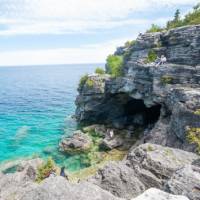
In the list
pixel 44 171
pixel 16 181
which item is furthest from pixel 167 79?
pixel 16 181

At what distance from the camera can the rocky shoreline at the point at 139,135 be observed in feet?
45.3

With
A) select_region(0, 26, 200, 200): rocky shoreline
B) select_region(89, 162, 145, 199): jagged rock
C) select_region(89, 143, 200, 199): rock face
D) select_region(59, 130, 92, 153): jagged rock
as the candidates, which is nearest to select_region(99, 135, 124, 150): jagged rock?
select_region(0, 26, 200, 200): rocky shoreline

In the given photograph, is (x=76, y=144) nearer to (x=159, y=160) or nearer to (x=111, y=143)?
(x=111, y=143)

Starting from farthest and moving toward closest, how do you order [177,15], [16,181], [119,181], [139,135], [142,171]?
[177,15]
[139,135]
[16,181]
[142,171]
[119,181]

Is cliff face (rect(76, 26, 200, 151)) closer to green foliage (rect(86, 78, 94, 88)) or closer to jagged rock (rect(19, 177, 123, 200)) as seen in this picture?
green foliage (rect(86, 78, 94, 88))

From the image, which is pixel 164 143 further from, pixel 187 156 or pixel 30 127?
pixel 30 127

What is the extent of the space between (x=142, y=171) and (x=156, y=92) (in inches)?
1004

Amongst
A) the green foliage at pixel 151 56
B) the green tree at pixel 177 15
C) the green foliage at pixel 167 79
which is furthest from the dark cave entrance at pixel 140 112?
the green tree at pixel 177 15

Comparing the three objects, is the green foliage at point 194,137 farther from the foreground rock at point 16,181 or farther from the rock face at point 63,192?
the foreground rock at point 16,181

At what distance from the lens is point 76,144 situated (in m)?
51.4

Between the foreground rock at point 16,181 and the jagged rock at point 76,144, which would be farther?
the jagged rock at point 76,144

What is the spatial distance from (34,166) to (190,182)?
27711 millimetres

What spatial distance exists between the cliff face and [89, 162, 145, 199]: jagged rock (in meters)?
11.0

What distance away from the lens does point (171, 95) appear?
130 feet
